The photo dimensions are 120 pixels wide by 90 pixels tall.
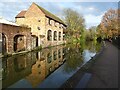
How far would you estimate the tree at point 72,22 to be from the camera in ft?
204

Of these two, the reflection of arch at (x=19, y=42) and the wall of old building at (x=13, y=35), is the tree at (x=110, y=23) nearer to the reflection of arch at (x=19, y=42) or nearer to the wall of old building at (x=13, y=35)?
the wall of old building at (x=13, y=35)

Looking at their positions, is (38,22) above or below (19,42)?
above

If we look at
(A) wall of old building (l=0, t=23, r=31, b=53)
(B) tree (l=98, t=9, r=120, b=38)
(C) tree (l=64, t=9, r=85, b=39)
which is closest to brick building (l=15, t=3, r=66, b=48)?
(A) wall of old building (l=0, t=23, r=31, b=53)

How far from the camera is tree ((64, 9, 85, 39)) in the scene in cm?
6216

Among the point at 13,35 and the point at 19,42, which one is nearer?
the point at 13,35

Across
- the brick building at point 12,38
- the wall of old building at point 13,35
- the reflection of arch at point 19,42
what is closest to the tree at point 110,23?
the wall of old building at point 13,35

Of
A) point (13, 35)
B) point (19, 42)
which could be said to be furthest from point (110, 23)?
point (13, 35)

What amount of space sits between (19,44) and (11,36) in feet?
14.1

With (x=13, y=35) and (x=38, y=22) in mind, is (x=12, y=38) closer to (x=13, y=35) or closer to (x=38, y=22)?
(x=13, y=35)

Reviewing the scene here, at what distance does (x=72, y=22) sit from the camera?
206 feet

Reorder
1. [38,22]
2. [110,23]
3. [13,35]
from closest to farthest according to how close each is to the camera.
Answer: [13,35] → [38,22] → [110,23]

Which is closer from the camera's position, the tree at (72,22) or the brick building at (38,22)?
the brick building at (38,22)

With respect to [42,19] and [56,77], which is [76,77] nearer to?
[56,77]

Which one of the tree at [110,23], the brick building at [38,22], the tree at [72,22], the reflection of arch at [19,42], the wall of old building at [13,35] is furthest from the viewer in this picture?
the tree at [72,22]
